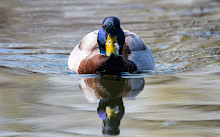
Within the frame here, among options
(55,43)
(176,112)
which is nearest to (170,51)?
(55,43)

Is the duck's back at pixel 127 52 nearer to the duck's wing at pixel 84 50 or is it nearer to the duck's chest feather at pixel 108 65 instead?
the duck's wing at pixel 84 50

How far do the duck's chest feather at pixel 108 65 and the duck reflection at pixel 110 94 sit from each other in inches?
6.3

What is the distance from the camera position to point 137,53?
8242 mm

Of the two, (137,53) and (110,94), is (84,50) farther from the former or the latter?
(110,94)

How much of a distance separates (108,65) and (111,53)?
27 centimetres

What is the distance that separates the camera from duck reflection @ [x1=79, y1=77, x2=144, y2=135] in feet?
16.5

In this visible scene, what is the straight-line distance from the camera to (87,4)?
16.3m

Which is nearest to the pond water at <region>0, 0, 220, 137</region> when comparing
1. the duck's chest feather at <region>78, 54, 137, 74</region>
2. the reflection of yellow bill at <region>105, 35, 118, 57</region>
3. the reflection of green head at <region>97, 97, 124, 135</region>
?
the reflection of green head at <region>97, 97, 124, 135</region>

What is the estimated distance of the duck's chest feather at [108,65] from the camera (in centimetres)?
757

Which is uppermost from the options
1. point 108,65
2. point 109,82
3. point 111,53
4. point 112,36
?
point 112,36

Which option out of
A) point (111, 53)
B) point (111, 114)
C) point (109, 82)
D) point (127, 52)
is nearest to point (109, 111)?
point (111, 114)

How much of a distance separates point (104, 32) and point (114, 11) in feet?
23.9

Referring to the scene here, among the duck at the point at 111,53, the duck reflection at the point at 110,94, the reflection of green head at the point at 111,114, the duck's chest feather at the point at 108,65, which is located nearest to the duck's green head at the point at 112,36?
the duck at the point at 111,53

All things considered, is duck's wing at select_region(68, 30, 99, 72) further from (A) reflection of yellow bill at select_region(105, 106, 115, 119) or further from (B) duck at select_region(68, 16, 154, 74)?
(A) reflection of yellow bill at select_region(105, 106, 115, 119)
